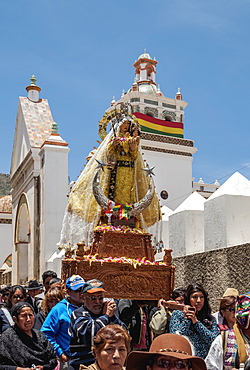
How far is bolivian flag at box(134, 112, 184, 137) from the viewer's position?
2166cm

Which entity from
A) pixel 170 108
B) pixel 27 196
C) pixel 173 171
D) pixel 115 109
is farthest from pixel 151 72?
pixel 115 109

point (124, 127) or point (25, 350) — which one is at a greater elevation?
point (124, 127)

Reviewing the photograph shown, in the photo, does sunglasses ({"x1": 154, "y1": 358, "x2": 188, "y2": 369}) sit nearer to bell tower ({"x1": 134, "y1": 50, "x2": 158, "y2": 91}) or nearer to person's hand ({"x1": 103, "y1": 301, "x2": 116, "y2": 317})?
person's hand ({"x1": 103, "y1": 301, "x2": 116, "y2": 317})

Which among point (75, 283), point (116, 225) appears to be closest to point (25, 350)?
point (75, 283)

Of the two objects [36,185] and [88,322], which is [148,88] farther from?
[88,322]

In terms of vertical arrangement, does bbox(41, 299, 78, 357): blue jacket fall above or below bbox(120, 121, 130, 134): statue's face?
below

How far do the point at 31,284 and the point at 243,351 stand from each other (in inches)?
148

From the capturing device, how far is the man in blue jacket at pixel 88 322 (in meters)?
3.84

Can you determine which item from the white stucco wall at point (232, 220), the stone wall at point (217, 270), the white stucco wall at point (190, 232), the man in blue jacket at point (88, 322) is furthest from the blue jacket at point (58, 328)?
the white stucco wall at point (190, 232)

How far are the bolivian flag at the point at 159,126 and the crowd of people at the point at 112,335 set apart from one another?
54.1 ft

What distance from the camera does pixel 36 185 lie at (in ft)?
55.2

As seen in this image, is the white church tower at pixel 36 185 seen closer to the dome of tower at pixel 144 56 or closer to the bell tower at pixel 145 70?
the bell tower at pixel 145 70

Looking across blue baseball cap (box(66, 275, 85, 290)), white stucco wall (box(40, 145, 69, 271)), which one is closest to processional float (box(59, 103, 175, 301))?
blue baseball cap (box(66, 275, 85, 290))

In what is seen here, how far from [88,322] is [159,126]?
18484 millimetres
